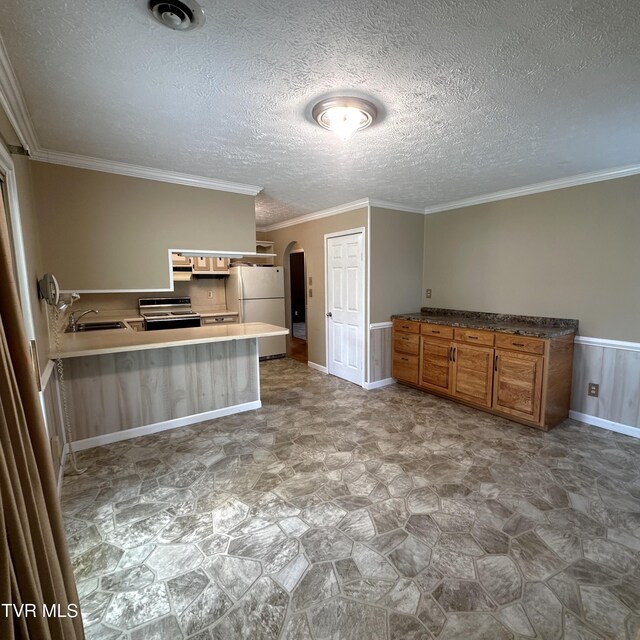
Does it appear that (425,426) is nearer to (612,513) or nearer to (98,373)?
(612,513)

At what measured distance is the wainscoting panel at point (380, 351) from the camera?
178 inches

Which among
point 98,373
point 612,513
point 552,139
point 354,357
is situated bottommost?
point 612,513

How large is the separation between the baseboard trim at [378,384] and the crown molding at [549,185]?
2.46 meters

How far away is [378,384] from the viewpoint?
4.63 metres

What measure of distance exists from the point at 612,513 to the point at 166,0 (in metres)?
3.50

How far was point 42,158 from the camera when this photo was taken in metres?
2.68

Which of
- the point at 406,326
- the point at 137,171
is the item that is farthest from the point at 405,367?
the point at 137,171

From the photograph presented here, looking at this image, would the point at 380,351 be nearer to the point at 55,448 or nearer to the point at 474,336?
the point at 474,336

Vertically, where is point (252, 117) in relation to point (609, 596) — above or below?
above

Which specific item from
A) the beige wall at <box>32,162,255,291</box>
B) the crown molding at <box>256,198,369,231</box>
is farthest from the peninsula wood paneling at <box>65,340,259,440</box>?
the crown molding at <box>256,198,369,231</box>

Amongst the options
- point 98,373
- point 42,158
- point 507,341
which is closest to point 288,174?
point 42,158

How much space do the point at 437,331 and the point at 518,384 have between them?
1.04 meters

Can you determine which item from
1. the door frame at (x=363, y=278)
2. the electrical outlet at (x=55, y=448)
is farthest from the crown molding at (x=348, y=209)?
the electrical outlet at (x=55, y=448)

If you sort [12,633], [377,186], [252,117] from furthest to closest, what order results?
[377,186]
[252,117]
[12,633]
